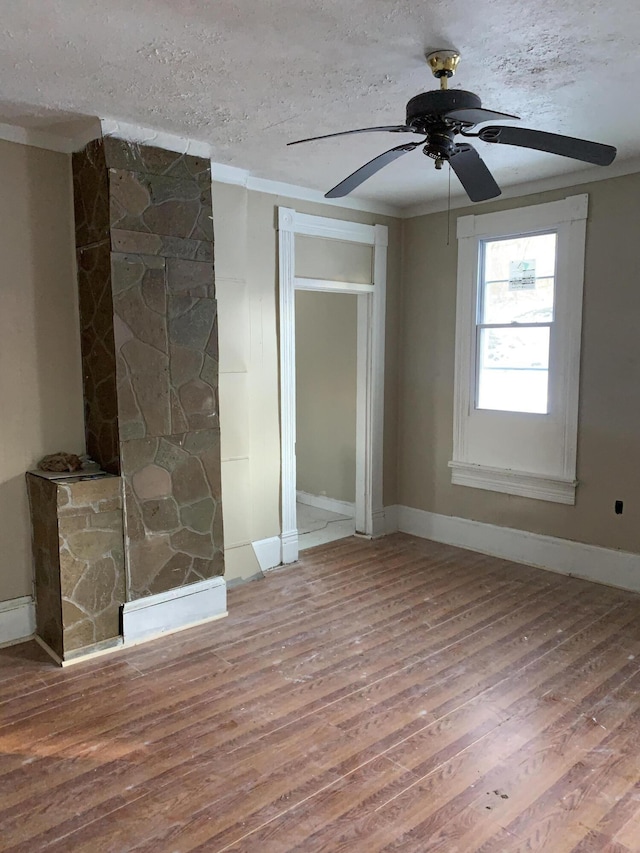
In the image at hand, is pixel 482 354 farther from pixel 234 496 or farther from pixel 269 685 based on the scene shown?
pixel 269 685

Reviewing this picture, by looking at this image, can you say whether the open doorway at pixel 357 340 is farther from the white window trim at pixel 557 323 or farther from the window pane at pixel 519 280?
the window pane at pixel 519 280

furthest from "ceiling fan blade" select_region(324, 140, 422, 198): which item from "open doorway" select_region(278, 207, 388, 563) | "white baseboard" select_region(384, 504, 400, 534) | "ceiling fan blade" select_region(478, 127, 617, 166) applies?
"white baseboard" select_region(384, 504, 400, 534)

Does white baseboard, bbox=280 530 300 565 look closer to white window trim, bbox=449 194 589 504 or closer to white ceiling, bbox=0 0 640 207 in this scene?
white window trim, bbox=449 194 589 504

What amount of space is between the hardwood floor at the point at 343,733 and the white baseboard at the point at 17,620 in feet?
0.43

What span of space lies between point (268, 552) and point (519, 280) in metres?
Result: 2.66

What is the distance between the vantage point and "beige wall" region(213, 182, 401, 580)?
4008 millimetres

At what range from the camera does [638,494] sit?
13.2ft

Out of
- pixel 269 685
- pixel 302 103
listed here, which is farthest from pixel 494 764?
pixel 302 103

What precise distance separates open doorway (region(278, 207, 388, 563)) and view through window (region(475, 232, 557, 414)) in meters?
0.82

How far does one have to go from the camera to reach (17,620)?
3.34 metres

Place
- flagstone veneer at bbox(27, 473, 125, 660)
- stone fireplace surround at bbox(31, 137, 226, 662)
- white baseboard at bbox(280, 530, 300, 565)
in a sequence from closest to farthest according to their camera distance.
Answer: flagstone veneer at bbox(27, 473, 125, 660) < stone fireplace surround at bbox(31, 137, 226, 662) < white baseboard at bbox(280, 530, 300, 565)

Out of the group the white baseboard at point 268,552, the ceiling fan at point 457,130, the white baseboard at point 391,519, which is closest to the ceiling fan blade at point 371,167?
the ceiling fan at point 457,130

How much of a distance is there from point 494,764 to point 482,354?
305 centimetres

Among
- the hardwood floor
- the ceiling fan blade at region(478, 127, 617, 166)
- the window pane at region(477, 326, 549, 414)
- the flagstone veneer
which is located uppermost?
the ceiling fan blade at region(478, 127, 617, 166)
